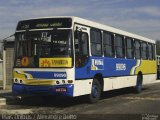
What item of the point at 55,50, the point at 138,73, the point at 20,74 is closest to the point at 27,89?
the point at 20,74

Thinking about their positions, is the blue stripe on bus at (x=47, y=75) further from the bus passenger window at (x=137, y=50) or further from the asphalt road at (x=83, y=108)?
the bus passenger window at (x=137, y=50)

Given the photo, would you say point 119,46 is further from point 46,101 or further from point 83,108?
point 83,108

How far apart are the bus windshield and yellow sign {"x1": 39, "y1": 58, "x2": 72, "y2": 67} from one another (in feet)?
0.33

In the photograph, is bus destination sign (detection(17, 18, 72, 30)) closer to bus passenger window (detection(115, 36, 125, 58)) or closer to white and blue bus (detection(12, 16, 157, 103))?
white and blue bus (detection(12, 16, 157, 103))

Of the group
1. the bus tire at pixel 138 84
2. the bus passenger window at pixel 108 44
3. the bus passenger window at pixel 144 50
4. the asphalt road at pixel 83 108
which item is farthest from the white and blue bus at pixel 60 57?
the bus passenger window at pixel 144 50

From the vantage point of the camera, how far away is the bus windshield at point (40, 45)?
15.1 m

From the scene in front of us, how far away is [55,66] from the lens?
15070 mm

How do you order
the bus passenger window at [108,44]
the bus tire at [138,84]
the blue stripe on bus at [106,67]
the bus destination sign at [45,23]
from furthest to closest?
the bus tire at [138,84], the bus passenger window at [108,44], the blue stripe on bus at [106,67], the bus destination sign at [45,23]

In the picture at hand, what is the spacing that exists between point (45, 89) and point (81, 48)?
1885mm

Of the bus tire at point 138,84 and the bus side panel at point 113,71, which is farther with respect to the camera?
the bus tire at point 138,84

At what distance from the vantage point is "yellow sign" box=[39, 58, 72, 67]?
14.9 meters

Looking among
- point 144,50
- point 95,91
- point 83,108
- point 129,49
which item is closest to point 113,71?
point 95,91

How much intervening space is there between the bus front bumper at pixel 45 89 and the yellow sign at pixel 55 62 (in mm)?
693

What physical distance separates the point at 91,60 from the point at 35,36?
2.25 meters
